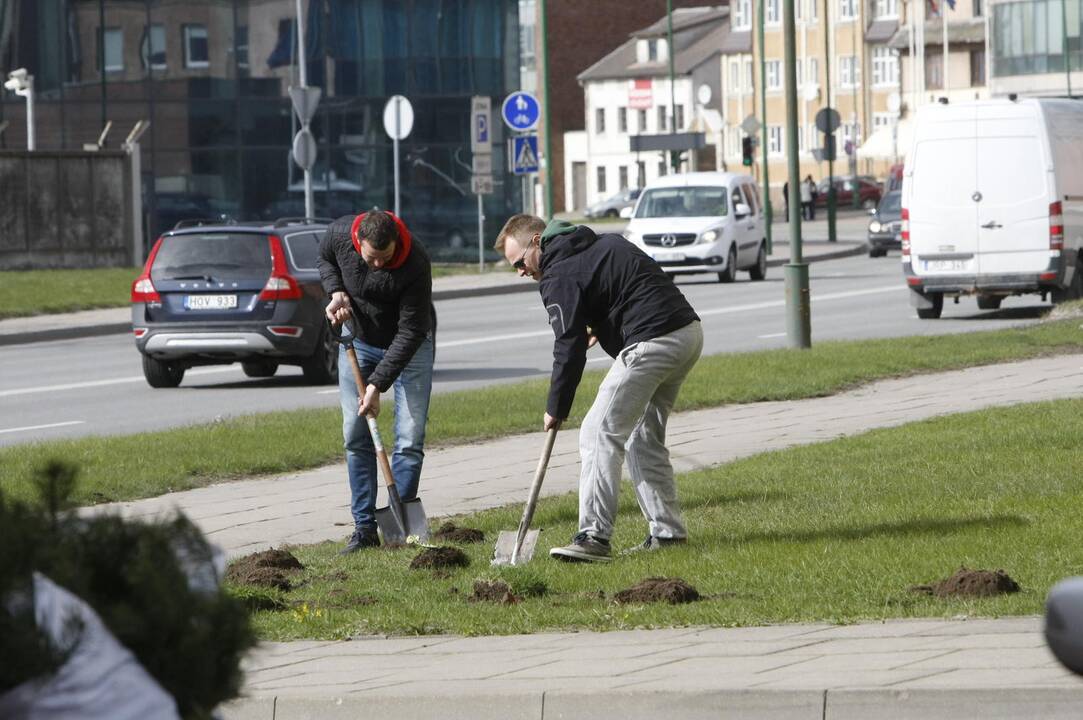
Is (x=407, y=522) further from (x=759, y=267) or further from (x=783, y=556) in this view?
Answer: (x=759, y=267)

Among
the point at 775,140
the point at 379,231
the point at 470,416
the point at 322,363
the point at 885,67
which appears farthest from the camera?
the point at 775,140

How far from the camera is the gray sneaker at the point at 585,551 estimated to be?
8539 millimetres

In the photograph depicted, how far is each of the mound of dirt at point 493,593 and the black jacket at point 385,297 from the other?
191 centimetres

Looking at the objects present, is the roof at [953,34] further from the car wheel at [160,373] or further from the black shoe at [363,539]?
the black shoe at [363,539]

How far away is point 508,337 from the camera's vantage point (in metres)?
25.4

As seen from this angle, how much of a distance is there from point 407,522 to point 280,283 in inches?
383

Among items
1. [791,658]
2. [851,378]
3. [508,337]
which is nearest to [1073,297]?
[508,337]

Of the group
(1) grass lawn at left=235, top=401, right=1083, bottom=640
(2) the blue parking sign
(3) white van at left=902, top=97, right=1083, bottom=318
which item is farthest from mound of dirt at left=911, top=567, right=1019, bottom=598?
(2) the blue parking sign

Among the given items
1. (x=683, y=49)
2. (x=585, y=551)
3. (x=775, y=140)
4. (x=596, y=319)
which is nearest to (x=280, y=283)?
(x=596, y=319)

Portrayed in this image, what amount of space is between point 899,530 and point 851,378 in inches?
343

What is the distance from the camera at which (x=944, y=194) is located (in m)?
25.0

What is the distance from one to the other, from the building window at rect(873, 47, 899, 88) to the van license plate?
90.6 meters

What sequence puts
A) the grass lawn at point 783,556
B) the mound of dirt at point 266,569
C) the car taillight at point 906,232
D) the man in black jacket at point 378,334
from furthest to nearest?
the car taillight at point 906,232 → the man in black jacket at point 378,334 → the mound of dirt at point 266,569 → the grass lawn at point 783,556

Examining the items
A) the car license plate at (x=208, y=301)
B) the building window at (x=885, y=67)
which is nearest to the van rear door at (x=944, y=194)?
the car license plate at (x=208, y=301)
